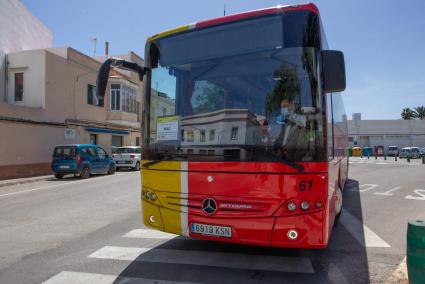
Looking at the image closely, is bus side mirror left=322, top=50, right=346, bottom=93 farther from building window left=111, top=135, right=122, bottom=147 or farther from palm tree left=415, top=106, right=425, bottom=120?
palm tree left=415, top=106, right=425, bottom=120

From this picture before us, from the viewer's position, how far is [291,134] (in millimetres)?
4004

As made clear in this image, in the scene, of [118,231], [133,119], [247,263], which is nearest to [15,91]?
[133,119]

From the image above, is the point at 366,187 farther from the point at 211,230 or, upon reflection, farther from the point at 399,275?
the point at 211,230

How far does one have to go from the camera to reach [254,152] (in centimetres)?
412

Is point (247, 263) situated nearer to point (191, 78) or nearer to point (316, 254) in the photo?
point (316, 254)

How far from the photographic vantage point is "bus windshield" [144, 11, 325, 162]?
13.3ft

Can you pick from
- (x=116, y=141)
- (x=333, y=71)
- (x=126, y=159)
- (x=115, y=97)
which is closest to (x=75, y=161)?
(x=126, y=159)

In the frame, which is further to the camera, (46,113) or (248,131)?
(46,113)

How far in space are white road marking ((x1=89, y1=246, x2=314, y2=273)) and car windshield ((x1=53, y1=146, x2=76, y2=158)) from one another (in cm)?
1321

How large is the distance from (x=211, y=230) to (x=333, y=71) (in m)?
2.41

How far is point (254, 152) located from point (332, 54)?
4.98 ft

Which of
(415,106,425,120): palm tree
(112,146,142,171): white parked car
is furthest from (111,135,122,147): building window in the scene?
(415,106,425,120): palm tree

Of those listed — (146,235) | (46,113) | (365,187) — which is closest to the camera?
(146,235)

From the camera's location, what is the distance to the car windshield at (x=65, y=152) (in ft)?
57.6
